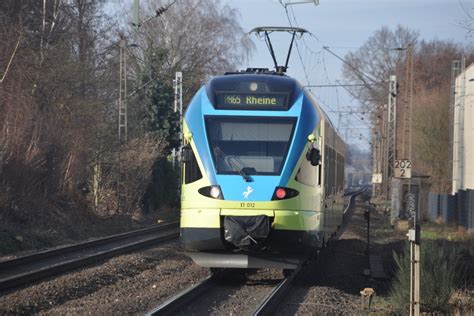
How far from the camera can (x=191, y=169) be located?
11969 mm

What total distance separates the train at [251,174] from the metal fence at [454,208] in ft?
59.4

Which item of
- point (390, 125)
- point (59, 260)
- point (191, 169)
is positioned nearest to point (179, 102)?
point (390, 125)

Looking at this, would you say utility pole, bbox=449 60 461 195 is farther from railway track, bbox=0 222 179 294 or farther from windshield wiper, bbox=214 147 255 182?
windshield wiper, bbox=214 147 255 182

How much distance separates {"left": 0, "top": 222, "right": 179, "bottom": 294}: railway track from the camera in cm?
1273

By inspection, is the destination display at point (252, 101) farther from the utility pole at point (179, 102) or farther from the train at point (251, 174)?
the utility pole at point (179, 102)

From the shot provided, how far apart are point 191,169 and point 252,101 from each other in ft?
4.91

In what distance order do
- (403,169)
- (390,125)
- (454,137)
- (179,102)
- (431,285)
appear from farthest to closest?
(390,125)
(179,102)
(454,137)
(403,169)
(431,285)

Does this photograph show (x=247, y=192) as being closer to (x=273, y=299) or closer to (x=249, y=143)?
(x=249, y=143)

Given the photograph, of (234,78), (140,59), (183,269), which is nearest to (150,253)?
(183,269)

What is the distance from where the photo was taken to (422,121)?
47.5 m

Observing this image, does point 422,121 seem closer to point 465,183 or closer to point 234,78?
point 465,183

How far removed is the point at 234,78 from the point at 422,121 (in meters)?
37.1

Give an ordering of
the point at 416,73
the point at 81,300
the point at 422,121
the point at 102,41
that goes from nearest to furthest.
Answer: the point at 81,300, the point at 102,41, the point at 422,121, the point at 416,73

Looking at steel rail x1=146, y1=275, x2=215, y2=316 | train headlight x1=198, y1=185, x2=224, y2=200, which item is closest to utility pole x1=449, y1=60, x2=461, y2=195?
steel rail x1=146, y1=275, x2=215, y2=316
